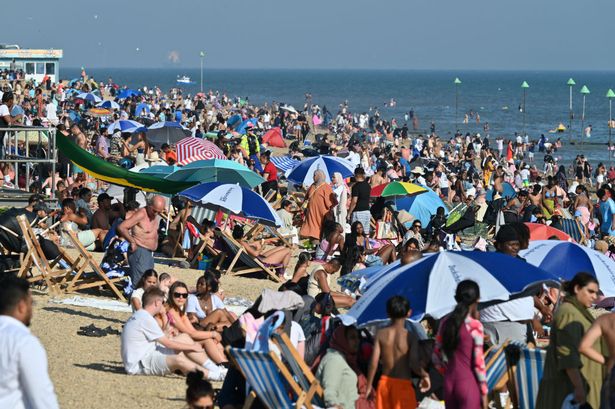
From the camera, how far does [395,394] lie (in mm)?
6750

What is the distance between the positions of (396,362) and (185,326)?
7.87ft

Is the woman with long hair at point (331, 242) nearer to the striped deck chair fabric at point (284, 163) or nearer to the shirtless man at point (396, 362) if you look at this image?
the shirtless man at point (396, 362)

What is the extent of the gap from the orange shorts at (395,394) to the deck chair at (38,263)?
5229 mm

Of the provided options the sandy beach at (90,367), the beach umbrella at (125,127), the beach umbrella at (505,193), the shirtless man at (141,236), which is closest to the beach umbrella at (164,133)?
the beach umbrella at (125,127)

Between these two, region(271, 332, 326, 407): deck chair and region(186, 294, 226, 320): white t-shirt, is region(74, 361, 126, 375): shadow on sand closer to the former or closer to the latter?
region(186, 294, 226, 320): white t-shirt

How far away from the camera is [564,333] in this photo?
6223 millimetres

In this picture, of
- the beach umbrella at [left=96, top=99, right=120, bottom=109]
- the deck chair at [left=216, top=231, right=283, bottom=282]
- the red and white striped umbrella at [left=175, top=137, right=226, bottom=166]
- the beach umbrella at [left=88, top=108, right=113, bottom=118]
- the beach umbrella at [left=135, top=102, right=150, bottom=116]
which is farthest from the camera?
the beach umbrella at [left=96, top=99, right=120, bottom=109]

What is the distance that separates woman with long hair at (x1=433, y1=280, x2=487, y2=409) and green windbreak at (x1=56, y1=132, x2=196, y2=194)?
7.65 meters

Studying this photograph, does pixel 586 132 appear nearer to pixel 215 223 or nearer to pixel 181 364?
pixel 215 223

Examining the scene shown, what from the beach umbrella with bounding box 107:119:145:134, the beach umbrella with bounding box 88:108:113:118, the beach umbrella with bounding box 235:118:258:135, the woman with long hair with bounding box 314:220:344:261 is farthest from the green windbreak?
the beach umbrella with bounding box 88:108:113:118

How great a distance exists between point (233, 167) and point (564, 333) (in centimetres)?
1016

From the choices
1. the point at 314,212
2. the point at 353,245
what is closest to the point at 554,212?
the point at 314,212

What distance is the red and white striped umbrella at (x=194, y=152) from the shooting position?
19.2 meters

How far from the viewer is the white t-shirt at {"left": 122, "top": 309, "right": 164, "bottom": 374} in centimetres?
832
